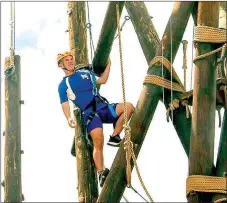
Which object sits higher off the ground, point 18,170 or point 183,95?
point 183,95

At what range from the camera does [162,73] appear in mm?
4422

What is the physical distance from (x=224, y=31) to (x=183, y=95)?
675 millimetres

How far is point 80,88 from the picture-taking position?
17.2 ft

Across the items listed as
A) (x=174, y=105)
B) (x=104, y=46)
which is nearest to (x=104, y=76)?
(x=104, y=46)

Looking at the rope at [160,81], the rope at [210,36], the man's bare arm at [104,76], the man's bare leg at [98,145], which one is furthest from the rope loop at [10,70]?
the rope at [210,36]

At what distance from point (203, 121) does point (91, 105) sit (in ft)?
5.34

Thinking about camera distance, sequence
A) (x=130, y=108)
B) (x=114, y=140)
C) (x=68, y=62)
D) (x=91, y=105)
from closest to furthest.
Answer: (x=130, y=108), (x=114, y=140), (x=91, y=105), (x=68, y=62)

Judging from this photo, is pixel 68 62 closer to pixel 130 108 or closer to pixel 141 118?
pixel 130 108

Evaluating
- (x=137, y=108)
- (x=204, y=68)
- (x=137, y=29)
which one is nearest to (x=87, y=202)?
(x=137, y=108)

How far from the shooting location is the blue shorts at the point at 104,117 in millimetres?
5057

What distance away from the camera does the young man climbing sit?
4.98m

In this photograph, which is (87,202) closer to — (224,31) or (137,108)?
(137,108)

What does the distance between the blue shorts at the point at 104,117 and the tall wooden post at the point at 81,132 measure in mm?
354

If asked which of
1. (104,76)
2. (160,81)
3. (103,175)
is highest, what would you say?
(104,76)
